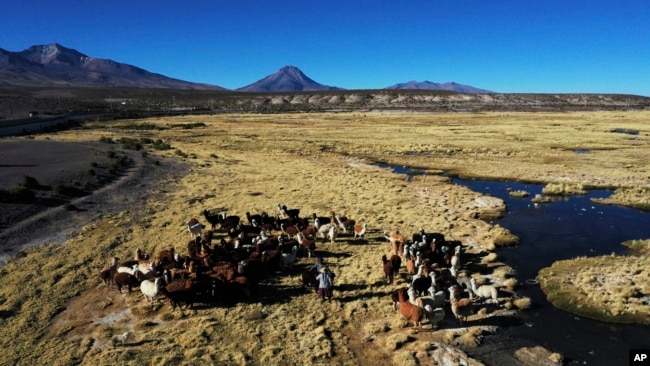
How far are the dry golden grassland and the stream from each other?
2.81 feet

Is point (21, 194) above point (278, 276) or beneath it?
above

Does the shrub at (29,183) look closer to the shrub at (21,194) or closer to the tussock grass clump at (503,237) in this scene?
the shrub at (21,194)

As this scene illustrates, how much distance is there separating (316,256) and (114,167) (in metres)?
24.1

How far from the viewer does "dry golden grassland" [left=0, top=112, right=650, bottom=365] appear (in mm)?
10992

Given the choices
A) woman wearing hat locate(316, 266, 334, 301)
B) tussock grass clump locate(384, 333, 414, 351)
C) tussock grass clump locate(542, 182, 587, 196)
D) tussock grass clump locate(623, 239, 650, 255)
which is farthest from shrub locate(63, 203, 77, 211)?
tussock grass clump locate(542, 182, 587, 196)

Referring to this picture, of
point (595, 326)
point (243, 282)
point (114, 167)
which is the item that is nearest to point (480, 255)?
point (595, 326)

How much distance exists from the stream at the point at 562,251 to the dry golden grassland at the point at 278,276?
86cm

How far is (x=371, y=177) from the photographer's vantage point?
3516 centimetres

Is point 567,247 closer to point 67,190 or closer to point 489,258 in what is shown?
point 489,258

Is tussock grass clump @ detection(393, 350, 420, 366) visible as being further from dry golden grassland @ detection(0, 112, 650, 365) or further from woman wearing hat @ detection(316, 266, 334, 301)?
woman wearing hat @ detection(316, 266, 334, 301)

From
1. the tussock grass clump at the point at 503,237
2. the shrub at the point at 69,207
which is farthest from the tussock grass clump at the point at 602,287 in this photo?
the shrub at the point at 69,207

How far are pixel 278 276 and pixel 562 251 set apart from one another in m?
12.6

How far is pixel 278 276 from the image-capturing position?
15500mm

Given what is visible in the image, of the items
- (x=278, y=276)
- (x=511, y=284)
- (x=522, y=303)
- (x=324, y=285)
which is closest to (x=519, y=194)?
(x=511, y=284)
